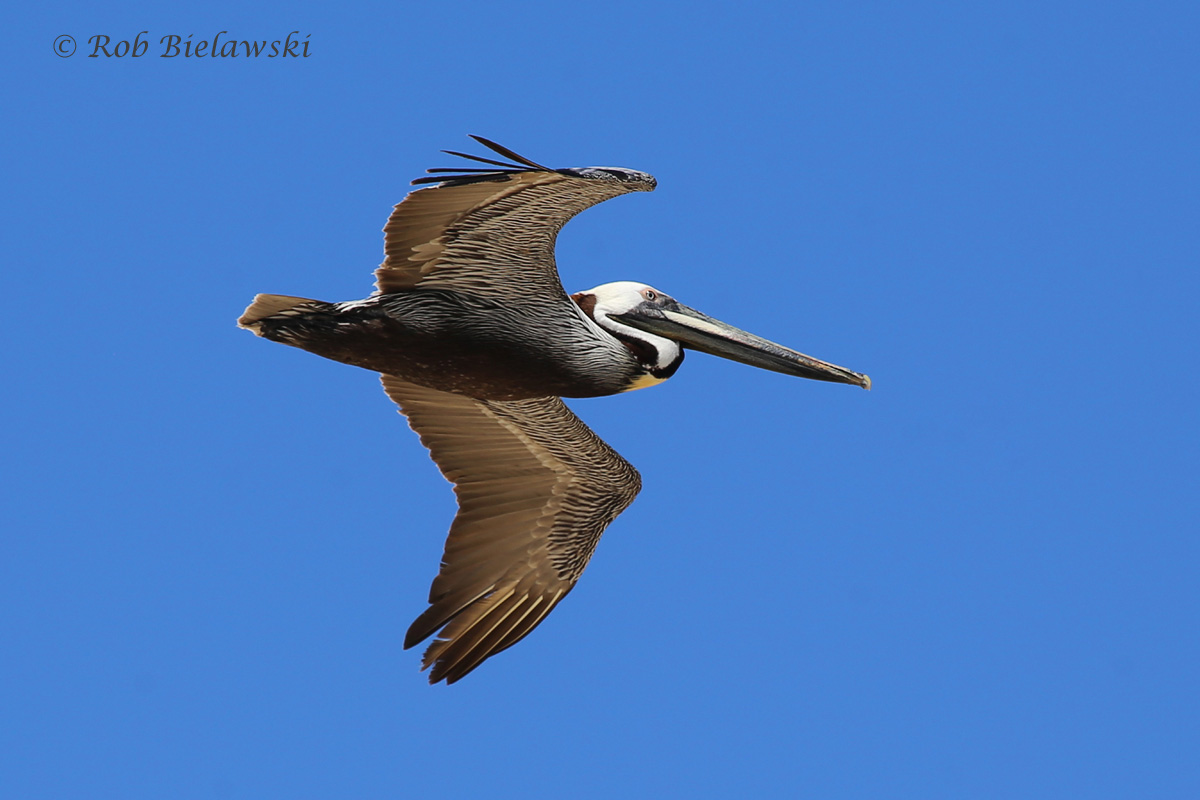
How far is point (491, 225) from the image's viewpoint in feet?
26.6

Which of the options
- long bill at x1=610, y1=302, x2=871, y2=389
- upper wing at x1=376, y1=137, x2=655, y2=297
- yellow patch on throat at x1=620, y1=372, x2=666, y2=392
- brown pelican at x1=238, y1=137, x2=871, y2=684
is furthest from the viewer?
long bill at x1=610, y1=302, x2=871, y2=389

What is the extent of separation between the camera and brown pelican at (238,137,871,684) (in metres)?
8.11

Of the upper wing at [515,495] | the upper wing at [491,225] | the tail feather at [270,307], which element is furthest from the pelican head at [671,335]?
the tail feather at [270,307]

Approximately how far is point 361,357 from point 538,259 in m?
1.26

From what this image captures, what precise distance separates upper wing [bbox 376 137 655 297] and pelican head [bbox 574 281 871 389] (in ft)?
1.98

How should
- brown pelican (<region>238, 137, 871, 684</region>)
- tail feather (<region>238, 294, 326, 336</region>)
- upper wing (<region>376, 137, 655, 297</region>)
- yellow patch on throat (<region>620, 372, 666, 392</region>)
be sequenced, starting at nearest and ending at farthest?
upper wing (<region>376, 137, 655, 297</region>) < brown pelican (<region>238, 137, 871, 684</region>) < tail feather (<region>238, 294, 326, 336</region>) < yellow patch on throat (<region>620, 372, 666, 392</region>)

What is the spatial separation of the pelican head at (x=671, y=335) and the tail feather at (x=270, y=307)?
171 cm

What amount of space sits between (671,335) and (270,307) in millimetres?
2401

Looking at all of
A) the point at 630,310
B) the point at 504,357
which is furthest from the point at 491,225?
the point at 630,310

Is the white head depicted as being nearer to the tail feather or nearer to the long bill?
the long bill

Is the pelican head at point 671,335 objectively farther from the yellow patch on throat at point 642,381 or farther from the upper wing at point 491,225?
the upper wing at point 491,225

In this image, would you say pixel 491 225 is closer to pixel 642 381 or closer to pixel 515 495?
pixel 642 381

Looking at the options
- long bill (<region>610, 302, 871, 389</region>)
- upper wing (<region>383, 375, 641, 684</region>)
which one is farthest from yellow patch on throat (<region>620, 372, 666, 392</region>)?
upper wing (<region>383, 375, 641, 684</region>)

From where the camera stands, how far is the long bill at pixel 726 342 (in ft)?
29.3
